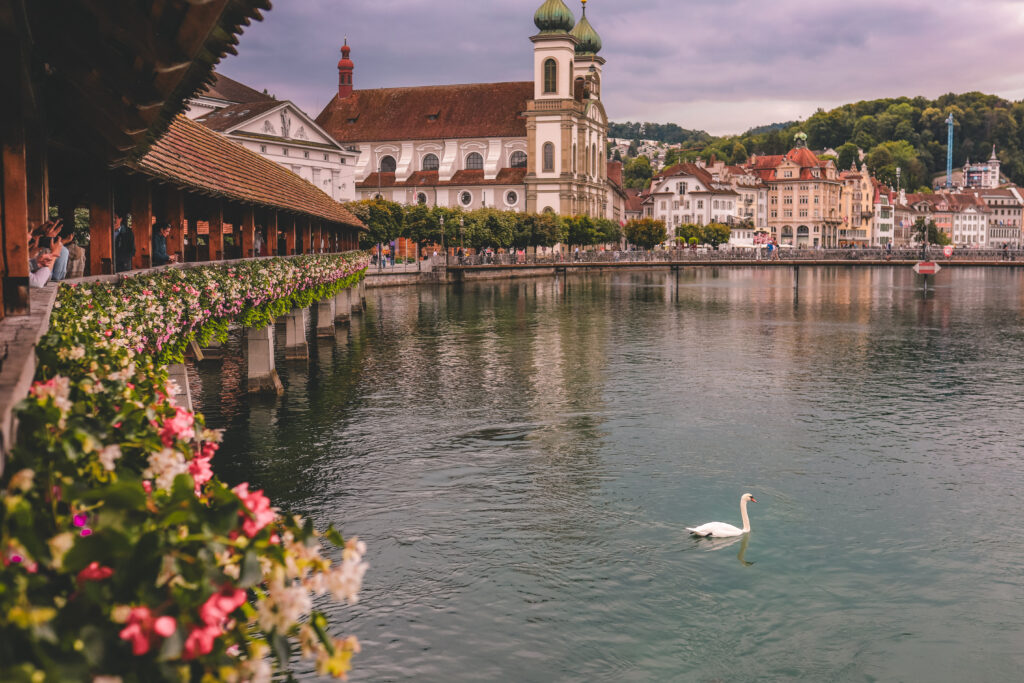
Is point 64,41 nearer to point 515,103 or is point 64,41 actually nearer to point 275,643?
point 275,643

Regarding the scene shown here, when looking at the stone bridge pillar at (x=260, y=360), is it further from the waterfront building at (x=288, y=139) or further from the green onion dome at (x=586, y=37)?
the green onion dome at (x=586, y=37)

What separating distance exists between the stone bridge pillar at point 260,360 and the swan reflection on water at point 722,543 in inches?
679

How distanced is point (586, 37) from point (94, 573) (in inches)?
5759

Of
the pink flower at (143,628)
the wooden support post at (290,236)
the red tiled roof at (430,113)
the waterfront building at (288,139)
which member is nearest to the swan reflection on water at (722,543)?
the pink flower at (143,628)

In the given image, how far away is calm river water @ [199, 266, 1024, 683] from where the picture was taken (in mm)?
13406

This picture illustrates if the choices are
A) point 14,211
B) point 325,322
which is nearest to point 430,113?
point 325,322

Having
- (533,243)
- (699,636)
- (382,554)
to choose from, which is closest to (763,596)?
(699,636)

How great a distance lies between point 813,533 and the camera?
58.4ft

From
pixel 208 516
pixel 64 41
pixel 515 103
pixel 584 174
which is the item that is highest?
pixel 515 103

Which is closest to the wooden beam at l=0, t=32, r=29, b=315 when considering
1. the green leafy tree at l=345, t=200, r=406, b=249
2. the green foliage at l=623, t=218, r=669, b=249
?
the green leafy tree at l=345, t=200, r=406, b=249

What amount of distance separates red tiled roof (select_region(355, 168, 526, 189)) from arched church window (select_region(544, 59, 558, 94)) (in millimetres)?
11186

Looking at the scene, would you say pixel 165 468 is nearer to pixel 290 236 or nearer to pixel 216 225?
pixel 216 225

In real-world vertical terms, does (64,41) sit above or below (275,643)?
above

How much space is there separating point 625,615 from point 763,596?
7.32 ft
